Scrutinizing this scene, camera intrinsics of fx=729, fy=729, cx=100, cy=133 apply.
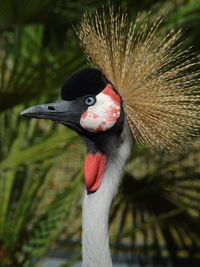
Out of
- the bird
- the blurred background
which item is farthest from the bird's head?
the blurred background

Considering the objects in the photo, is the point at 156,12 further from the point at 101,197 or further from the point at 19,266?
the point at 101,197

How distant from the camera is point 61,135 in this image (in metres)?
2.91

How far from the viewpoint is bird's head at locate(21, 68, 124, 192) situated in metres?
1.89

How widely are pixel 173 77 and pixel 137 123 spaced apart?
0.19 meters

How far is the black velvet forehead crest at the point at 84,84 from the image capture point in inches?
74.4

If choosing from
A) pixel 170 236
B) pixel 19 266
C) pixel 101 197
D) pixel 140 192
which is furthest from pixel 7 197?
pixel 101 197

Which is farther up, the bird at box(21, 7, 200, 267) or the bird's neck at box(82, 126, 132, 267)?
the bird at box(21, 7, 200, 267)

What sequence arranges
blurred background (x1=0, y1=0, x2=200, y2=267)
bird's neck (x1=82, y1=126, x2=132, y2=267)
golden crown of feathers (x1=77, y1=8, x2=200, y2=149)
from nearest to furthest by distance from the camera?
bird's neck (x1=82, y1=126, x2=132, y2=267), golden crown of feathers (x1=77, y1=8, x2=200, y2=149), blurred background (x1=0, y1=0, x2=200, y2=267)

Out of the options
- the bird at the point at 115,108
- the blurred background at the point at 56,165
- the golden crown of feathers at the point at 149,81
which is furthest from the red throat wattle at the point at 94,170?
the blurred background at the point at 56,165

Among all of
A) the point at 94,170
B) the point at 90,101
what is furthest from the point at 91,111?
the point at 94,170

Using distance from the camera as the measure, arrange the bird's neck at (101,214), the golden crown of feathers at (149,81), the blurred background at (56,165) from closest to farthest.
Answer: the bird's neck at (101,214)
the golden crown of feathers at (149,81)
the blurred background at (56,165)

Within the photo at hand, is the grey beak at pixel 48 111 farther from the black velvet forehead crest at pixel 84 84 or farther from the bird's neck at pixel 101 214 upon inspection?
the bird's neck at pixel 101 214

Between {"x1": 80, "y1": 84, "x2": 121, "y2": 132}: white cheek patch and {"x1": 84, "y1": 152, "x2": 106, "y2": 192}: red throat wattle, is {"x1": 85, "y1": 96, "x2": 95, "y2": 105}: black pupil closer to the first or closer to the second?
{"x1": 80, "y1": 84, "x2": 121, "y2": 132}: white cheek patch

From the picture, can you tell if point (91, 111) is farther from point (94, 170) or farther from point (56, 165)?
point (56, 165)
